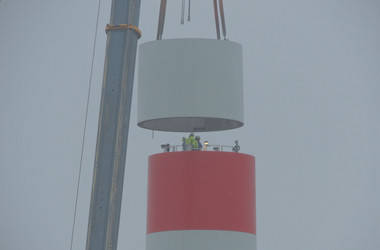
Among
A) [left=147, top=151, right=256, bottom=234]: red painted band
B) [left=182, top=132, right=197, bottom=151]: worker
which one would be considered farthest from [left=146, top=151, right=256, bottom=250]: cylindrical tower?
[left=182, top=132, right=197, bottom=151]: worker

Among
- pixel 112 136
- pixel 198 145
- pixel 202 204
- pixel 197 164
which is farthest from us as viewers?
pixel 198 145

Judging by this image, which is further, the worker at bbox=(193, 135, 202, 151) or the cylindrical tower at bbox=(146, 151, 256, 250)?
the worker at bbox=(193, 135, 202, 151)

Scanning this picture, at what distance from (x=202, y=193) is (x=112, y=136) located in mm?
9435

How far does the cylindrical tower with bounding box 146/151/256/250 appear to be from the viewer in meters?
34.6

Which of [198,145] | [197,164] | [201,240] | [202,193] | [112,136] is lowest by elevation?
[201,240]

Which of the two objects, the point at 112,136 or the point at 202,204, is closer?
the point at 112,136

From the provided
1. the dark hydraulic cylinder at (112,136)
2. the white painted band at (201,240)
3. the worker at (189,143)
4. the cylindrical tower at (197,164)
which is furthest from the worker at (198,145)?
the dark hydraulic cylinder at (112,136)

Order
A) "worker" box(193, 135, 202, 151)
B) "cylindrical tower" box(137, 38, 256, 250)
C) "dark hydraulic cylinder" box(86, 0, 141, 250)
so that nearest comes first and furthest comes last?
"dark hydraulic cylinder" box(86, 0, 141, 250)
"cylindrical tower" box(137, 38, 256, 250)
"worker" box(193, 135, 202, 151)

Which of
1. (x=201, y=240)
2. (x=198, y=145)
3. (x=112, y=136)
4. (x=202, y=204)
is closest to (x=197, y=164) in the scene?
(x=198, y=145)

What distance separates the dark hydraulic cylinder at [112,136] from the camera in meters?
25.3

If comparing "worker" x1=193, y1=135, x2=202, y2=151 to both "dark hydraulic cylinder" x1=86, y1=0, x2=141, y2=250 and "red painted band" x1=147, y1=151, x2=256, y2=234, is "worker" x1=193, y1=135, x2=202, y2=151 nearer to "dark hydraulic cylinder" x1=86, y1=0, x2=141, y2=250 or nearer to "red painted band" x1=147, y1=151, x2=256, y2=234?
"red painted band" x1=147, y1=151, x2=256, y2=234

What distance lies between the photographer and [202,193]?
35000 millimetres

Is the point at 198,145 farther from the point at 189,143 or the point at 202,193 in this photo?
the point at 202,193

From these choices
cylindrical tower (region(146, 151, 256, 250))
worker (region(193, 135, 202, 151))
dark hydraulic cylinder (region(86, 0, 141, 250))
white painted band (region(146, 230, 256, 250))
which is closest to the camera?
dark hydraulic cylinder (region(86, 0, 141, 250))
